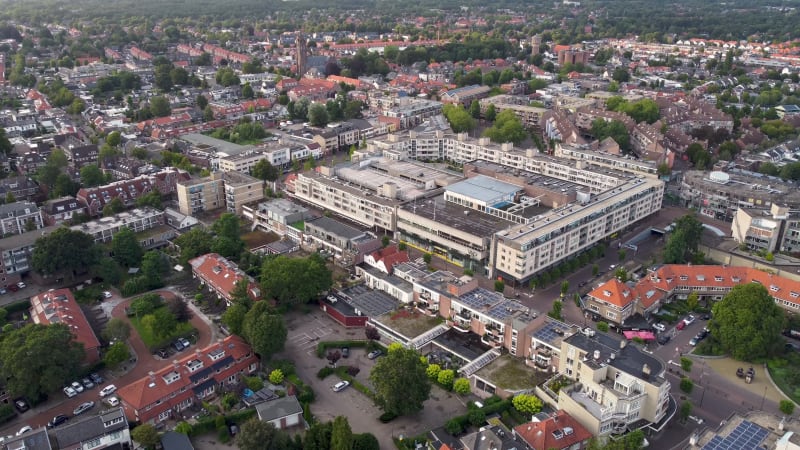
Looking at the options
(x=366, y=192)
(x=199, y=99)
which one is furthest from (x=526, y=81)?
(x=366, y=192)

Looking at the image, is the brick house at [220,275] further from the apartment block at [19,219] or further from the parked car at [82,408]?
the apartment block at [19,219]

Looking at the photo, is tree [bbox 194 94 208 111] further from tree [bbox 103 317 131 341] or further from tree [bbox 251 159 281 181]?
tree [bbox 103 317 131 341]

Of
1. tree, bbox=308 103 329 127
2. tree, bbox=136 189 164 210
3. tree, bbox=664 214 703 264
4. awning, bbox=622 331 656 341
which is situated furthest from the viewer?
tree, bbox=308 103 329 127

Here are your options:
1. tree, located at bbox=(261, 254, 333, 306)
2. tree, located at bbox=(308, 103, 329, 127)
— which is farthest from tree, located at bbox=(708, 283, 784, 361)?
tree, located at bbox=(308, 103, 329, 127)

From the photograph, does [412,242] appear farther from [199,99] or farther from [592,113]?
[199,99]

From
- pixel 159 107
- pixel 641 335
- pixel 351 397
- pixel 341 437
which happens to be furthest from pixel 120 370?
pixel 159 107

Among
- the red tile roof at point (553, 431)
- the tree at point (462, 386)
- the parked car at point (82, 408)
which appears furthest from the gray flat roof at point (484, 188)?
the parked car at point (82, 408)

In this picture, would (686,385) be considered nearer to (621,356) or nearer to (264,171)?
(621,356)

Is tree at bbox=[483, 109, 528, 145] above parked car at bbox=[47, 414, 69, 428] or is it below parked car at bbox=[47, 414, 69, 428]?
above
